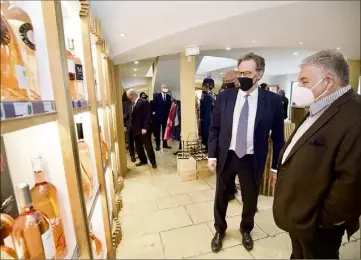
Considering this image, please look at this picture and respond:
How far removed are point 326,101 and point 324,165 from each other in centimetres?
19

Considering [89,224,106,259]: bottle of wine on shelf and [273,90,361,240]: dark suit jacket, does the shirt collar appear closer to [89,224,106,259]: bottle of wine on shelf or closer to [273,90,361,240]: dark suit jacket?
[273,90,361,240]: dark suit jacket

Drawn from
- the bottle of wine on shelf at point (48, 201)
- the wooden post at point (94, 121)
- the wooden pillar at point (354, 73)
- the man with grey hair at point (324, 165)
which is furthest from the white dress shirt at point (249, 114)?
the bottle of wine on shelf at point (48, 201)

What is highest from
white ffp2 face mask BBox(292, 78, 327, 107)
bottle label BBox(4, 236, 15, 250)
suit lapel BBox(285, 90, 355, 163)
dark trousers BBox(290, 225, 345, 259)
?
white ffp2 face mask BBox(292, 78, 327, 107)

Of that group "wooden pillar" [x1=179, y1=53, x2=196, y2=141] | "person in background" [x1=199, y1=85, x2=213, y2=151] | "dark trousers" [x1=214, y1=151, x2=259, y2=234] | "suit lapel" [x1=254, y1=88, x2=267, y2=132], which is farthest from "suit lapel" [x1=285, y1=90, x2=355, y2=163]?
"person in background" [x1=199, y1=85, x2=213, y2=151]

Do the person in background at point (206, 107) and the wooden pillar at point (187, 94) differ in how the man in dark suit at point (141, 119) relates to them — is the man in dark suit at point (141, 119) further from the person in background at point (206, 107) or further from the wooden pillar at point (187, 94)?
the person in background at point (206, 107)

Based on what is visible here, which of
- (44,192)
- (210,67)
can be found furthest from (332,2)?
(210,67)

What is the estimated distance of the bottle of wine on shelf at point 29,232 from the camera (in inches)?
12.6

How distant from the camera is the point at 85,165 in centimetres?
63

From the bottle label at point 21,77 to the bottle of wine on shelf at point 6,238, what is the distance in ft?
0.76


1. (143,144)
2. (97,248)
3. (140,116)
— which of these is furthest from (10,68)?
(143,144)

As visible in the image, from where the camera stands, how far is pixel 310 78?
1.67 feet

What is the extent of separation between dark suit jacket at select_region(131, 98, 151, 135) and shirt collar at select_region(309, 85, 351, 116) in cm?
181

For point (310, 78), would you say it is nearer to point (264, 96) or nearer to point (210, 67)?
point (264, 96)

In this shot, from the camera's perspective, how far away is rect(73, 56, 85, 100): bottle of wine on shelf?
0.59m
